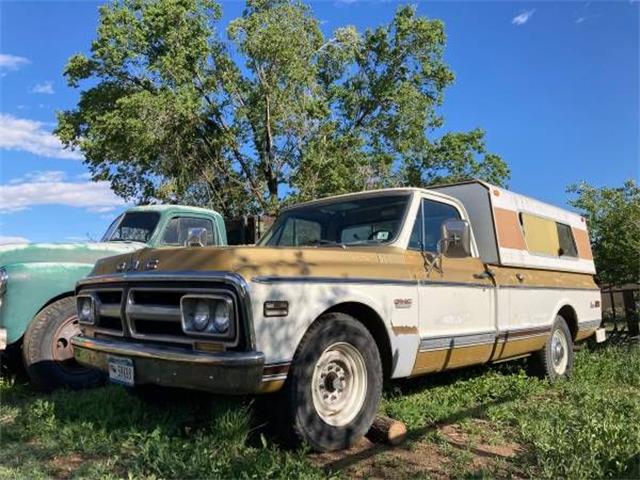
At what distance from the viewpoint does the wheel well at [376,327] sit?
480cm

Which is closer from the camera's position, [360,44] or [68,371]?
[68,371]

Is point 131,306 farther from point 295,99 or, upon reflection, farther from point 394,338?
point 295,99

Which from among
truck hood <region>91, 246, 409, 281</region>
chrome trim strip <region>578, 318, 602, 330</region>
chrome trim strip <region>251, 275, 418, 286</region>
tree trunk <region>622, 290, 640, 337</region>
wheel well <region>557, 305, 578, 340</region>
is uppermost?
truck hood <region>91, 246, 409, 281</region>

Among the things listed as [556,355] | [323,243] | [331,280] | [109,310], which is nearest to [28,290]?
[109,310]

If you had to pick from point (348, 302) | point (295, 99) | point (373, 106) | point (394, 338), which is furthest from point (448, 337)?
point (373, 106)

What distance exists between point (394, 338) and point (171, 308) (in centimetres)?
173

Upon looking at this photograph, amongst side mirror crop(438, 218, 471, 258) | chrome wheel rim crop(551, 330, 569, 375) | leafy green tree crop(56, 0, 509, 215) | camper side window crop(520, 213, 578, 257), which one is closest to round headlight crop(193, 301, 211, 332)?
side mirror crop(438, 218, 471, 258)

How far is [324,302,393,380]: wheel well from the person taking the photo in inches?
189

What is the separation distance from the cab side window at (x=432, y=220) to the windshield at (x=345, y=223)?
28 cm

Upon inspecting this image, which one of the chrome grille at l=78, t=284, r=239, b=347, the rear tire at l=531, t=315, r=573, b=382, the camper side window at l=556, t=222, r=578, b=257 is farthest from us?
the camper side window at l=556, t=222, r=578, b=257

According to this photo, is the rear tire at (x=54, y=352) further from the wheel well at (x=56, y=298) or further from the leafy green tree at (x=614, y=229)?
the leafy green tree at (x=614, y=229)

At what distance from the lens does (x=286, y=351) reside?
4.09 metres

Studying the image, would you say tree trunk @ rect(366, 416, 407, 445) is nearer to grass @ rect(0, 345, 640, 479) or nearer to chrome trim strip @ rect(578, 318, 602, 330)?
grass @ rect(0, 345, 640, 479)

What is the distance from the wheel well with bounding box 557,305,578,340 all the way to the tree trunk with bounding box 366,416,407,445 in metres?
4.09
